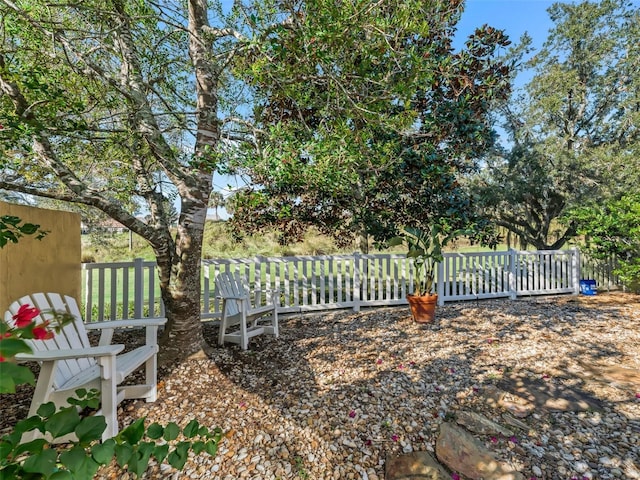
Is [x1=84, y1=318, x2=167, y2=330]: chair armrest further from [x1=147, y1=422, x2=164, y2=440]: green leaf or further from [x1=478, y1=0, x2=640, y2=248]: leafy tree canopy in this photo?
[x1=478, y1=0, x2=640, y2=248]: leafy tree canopy

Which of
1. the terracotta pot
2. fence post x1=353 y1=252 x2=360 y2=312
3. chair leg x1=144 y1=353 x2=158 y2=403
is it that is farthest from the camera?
fence post x1=353 y1=252 x2=360 y2=312

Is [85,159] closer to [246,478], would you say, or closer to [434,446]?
[246,478]

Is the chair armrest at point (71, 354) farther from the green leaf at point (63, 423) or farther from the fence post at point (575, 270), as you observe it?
the fence post at point (575, 270)

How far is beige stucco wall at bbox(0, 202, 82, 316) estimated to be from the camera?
114 inches

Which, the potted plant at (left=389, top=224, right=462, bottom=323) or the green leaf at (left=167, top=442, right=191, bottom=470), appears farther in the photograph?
the potted plant at (left=389, top=224, right=462, bottom=323)

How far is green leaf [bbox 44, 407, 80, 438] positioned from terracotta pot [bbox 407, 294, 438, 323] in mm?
4574

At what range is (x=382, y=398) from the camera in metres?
2.62

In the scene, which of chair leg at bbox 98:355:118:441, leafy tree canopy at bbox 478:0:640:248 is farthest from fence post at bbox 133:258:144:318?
leafy tree canopy at bbox 478:0:640:248

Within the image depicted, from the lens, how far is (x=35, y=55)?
129 inches

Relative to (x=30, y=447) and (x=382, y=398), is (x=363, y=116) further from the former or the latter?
(x=30, y=447)

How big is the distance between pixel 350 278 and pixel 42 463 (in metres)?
5.51

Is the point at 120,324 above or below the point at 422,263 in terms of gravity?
below

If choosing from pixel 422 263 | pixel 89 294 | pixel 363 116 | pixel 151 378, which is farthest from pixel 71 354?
pixel 422 263

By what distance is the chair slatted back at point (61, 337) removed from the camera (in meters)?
2.05
